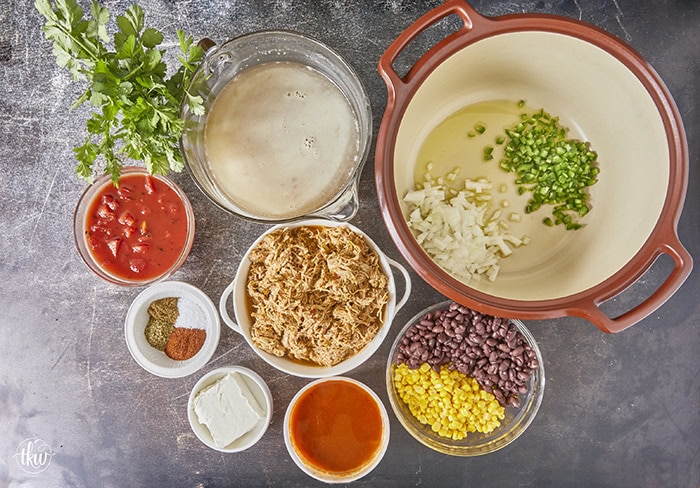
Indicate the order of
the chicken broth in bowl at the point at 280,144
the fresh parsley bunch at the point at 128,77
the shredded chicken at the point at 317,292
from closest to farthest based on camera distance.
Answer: the fresh parsley bunch at the point at 128,77, the chicken broth in bowl at the point at 280,144, the shredded chicken at the point at 317,292

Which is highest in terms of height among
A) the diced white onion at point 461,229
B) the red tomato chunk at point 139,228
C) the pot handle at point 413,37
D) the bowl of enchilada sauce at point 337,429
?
the pot handle at point 413,37

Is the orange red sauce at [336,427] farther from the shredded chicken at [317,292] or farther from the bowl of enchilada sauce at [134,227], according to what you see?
the bowl of enchilada sauce at [134,227]

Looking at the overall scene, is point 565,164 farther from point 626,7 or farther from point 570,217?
point 626,7

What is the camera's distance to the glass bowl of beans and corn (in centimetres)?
214

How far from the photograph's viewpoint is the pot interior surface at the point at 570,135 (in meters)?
1.84

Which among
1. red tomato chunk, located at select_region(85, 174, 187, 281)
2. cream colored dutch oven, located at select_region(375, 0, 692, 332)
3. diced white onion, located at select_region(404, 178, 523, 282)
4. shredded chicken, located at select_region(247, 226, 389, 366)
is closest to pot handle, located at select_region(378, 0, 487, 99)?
cream colored dutch oven, located at select_region(375, 0, 692, 332)

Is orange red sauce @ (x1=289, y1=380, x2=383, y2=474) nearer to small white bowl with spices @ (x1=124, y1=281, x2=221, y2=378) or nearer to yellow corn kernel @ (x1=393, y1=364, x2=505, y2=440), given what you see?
yellow corn kernel @ (x1=393, y1=364, x2=505, y2=440)

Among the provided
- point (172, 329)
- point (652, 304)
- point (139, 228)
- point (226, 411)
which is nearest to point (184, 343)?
point (172, 329)

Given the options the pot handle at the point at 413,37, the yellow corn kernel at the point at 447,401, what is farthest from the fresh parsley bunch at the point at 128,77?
the yellow corn kernel at the point at 447,401

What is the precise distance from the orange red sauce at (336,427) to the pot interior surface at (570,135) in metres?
0.65

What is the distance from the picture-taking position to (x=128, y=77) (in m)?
1.73

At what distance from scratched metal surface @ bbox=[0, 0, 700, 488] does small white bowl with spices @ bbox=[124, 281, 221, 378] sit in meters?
0.09

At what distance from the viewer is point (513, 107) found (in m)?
2.20

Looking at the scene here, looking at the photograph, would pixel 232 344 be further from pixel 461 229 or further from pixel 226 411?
pixel 461 229
